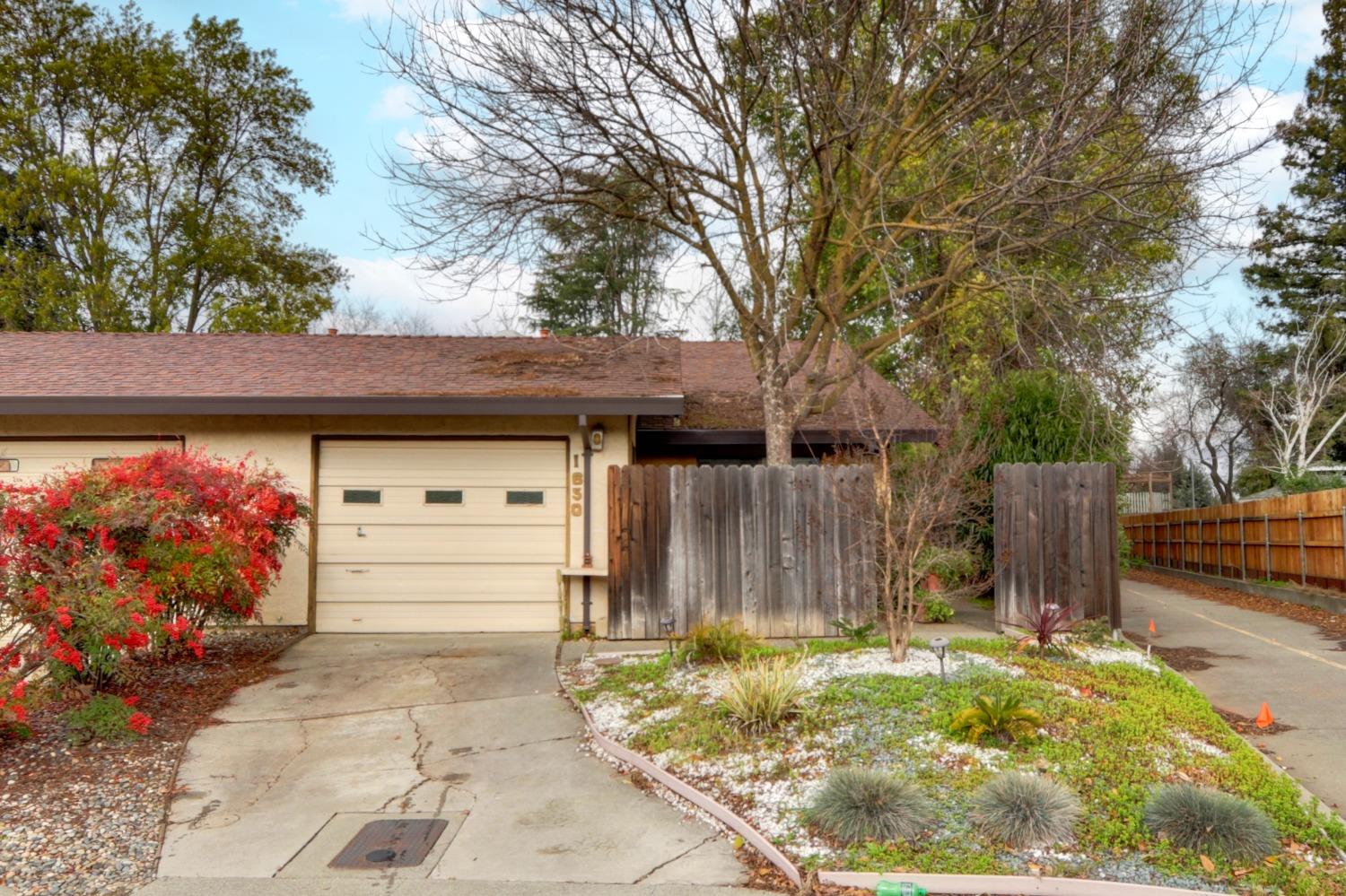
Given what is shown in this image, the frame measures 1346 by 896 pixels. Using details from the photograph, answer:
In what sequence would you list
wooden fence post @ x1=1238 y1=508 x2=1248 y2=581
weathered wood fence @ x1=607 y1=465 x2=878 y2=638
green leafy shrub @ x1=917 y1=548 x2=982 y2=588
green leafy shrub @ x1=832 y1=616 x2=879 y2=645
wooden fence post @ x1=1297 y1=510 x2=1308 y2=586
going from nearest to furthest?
green leafy shrub @ x1=832 y1=616 x2=879 y2=645, weathered wood fence @ x1=607 y1=465 x2=878 y2=638, green leafy shrub @ x1=917 y1=548 x2=982 y2=588, wooden fence post @ x1=1297 y1=510 x2=1308 y2=586, wooden fence post @ x1=1238 y1=508 x2=1248 y2=581

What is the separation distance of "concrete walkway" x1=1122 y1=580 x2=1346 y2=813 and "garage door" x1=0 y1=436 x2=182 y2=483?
10836mm

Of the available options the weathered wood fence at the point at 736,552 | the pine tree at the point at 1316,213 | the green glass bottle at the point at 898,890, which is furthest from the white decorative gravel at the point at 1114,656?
the pine tree at the point at 1316,213

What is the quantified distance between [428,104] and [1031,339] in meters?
9.99

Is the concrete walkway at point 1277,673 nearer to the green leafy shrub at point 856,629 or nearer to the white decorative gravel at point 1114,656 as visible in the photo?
the white decorative gravel at point 1114,656

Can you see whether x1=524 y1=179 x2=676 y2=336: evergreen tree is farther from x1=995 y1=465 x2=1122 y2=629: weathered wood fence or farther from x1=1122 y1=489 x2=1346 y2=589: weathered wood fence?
x1=1122 y1=489 x2=1346 y2=589: weathered wood fence

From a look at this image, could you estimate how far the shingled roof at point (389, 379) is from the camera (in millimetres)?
9703

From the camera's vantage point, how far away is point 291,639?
9.86 meters

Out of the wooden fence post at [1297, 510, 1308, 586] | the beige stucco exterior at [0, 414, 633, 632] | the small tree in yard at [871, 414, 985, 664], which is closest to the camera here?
the small tree in yard at [871, 414, 985, 664]

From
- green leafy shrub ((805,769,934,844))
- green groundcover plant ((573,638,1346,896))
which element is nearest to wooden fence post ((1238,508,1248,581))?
green groundcover plant ((573,638,1346,896))

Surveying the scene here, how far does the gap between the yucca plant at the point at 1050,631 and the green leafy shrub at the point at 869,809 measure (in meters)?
3.67

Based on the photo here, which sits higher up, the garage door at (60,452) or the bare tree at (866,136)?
the bare tree at (866,136)

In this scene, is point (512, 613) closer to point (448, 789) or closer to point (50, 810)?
point (448, 789)

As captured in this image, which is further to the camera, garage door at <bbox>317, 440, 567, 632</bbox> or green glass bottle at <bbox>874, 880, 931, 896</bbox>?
garage door at <bbox>317, 440, 567, 632</bbox>

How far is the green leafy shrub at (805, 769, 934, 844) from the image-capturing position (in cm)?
464
